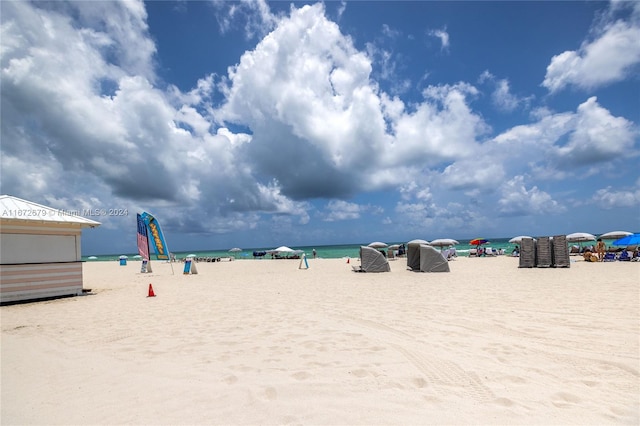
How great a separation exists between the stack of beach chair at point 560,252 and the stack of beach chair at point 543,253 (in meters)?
0.30

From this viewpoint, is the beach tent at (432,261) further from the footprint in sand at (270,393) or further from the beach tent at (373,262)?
the footprint in sand at (270,393)

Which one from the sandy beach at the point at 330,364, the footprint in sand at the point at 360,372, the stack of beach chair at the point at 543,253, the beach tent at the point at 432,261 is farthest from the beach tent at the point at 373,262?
the footprint in sand at the point at 360,372

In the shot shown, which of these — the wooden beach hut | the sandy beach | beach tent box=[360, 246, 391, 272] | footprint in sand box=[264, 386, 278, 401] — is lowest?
beach tent box=[360, 246, 391, 272]

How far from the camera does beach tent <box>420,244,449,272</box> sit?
16891 mm

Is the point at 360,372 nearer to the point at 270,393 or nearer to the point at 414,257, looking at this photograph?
the point at 270,393

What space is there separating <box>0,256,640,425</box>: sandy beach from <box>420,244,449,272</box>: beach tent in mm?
8780

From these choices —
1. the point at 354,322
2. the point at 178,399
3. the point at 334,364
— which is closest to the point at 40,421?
the point at 178,399

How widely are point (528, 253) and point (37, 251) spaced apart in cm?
2202

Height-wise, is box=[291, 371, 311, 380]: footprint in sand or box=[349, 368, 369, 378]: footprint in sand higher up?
box=[291, 371, 311, 380]: footprint in sand

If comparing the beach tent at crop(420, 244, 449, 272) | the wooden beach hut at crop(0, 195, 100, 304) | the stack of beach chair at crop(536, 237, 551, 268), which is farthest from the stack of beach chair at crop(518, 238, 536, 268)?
the wooden beach hut at crop(0, 195, 100, 304)

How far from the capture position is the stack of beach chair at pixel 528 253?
1853 centimetres

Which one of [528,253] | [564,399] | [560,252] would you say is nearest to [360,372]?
[564,399]

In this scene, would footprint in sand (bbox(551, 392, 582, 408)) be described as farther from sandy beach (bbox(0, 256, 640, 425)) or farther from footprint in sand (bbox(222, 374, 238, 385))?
footprint in sand (bbox(222, 374, 238, 385))

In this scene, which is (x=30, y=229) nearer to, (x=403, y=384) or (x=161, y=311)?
(x=161, y=311)
